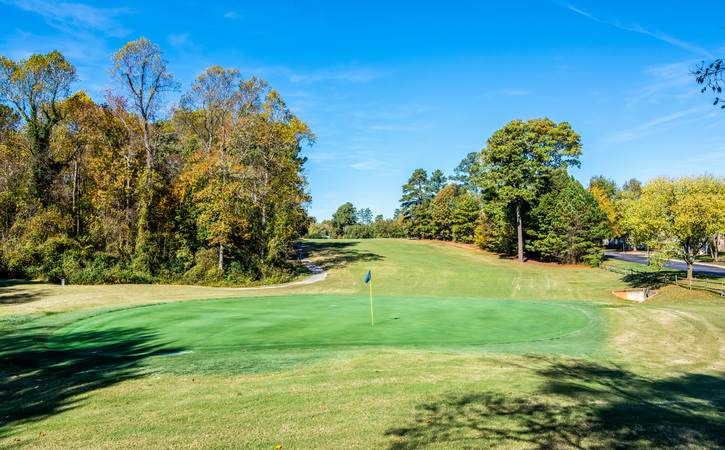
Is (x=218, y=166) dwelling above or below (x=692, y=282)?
above

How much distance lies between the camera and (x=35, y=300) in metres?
17.7

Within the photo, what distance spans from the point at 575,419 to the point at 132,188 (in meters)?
32.6

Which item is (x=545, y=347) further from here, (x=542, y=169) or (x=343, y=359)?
(x=542, y=169)

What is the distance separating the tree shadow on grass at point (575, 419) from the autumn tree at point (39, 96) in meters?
36.0

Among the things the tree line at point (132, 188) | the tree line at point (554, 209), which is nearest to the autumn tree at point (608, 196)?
the tree line at point (554, 209)

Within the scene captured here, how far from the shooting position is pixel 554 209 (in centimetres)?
4266

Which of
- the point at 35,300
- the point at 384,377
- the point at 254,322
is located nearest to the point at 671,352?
the point at 384,377

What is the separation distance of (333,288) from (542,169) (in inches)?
1151

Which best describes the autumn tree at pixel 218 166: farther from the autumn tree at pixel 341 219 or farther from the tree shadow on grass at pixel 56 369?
the autumn tree at pixel 341 219

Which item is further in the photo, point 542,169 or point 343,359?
point 542,169

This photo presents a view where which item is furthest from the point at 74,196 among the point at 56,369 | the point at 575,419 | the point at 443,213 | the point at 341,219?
the point at 341,219

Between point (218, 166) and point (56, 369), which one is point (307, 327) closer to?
point (56, 369)

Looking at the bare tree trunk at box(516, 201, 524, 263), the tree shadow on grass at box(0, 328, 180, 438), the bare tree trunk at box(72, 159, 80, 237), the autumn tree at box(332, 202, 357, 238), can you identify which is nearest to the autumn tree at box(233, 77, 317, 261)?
the bare tree trunk at box(72, 159, 80, 237)

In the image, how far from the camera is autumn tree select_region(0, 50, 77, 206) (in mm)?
29092
